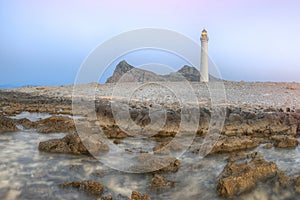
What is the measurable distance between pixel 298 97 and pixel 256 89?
3926 mm

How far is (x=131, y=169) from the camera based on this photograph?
19.4 ft

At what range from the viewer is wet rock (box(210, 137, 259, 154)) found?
754cm

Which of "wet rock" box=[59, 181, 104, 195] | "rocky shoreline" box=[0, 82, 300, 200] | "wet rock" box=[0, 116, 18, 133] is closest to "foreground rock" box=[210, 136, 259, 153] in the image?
"rocky shoreline" box=[0, 82, 300, 200]

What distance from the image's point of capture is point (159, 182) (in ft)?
16.6

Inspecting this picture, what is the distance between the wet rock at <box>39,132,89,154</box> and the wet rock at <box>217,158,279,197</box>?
137 inches

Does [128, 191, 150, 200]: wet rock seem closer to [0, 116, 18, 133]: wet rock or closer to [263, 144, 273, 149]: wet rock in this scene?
[263, 144, 273, 149]: wet rock

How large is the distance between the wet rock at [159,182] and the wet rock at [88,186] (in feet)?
3.01

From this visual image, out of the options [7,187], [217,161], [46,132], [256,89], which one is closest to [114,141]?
[46,132]

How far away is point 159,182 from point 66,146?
2.95m

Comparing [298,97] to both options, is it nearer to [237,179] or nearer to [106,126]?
[106,126]

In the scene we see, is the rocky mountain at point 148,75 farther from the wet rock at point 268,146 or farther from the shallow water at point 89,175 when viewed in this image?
the shallow water at point 89,175

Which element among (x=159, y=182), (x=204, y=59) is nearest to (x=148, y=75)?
(x=159, y=182)

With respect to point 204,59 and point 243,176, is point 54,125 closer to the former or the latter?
point 243,176

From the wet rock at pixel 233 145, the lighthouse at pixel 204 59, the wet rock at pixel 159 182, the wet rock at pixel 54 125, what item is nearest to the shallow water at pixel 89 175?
the wet rock at pixel 159 182
